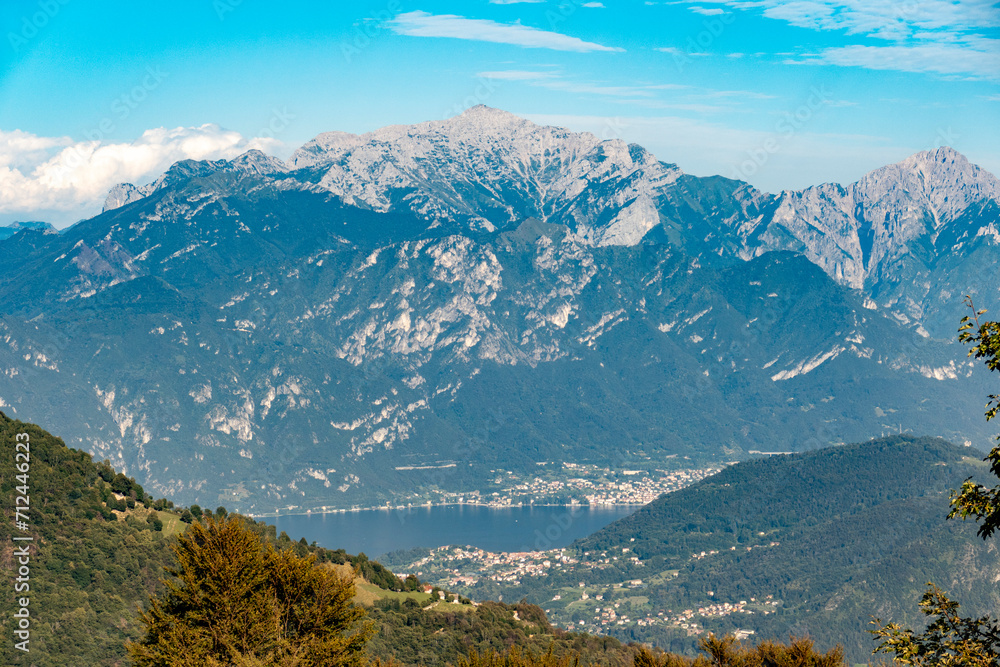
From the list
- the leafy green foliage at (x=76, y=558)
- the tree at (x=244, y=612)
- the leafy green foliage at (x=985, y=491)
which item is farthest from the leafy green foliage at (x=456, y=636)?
the leafy green foliage at (x=985, y=491)

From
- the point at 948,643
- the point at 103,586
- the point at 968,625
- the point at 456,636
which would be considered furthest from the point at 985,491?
the point at 103,586

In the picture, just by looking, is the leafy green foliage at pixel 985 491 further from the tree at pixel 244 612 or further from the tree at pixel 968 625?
the tree at pixel 244 612

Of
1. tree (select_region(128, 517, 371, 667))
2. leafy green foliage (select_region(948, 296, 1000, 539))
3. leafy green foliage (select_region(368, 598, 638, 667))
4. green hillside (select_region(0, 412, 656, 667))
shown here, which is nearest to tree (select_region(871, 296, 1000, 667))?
leafy green foliage (select_region(948, 296, 1000, 539))

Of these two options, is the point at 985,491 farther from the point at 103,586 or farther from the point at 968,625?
the point at 103,586

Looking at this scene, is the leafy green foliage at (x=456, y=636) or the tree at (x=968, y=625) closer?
the tree at (x=968, y=625)

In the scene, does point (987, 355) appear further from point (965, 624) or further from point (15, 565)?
point (15, 565)

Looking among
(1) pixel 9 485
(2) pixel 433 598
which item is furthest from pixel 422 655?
(1) pixel 9 485
